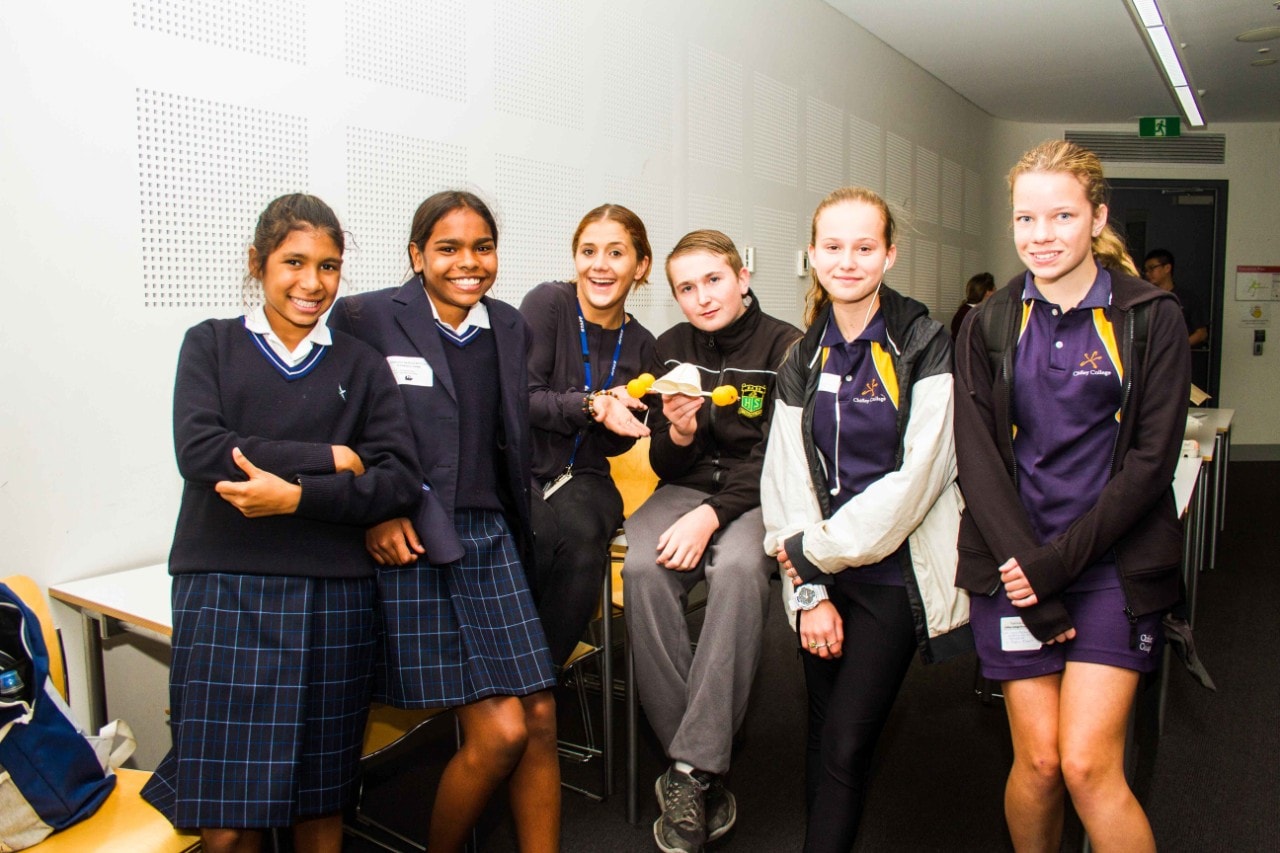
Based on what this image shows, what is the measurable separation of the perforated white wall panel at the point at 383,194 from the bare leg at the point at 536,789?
4.78 feet

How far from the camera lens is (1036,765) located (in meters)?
1.75

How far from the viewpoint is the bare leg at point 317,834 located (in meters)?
1.76

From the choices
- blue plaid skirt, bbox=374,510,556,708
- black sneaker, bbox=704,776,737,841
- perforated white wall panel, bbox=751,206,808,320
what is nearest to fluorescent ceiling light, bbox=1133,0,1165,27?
perforated white wall panel, bbox=751,206,808,320

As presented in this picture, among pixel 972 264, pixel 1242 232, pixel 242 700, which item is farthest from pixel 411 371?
pixel 1242 232

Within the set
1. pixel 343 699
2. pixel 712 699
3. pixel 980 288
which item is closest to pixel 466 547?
pixel 343 699

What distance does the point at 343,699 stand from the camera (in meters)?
1.73

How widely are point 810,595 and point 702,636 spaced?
39 cm

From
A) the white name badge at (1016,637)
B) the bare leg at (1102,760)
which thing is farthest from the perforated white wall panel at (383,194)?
the bare leg at (1102,760)

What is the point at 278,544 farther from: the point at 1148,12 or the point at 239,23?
the point at 1148,12

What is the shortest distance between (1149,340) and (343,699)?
1608mm

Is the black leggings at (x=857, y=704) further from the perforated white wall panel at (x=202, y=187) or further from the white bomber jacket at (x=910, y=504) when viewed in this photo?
the perforated white wall panel at (x=202, y=187)

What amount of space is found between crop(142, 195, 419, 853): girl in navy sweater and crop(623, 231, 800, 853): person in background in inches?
30.1

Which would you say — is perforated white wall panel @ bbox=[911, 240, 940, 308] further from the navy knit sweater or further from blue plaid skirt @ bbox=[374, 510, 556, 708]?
the navy knit sweater

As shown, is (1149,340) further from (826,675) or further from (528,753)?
(528,753)
